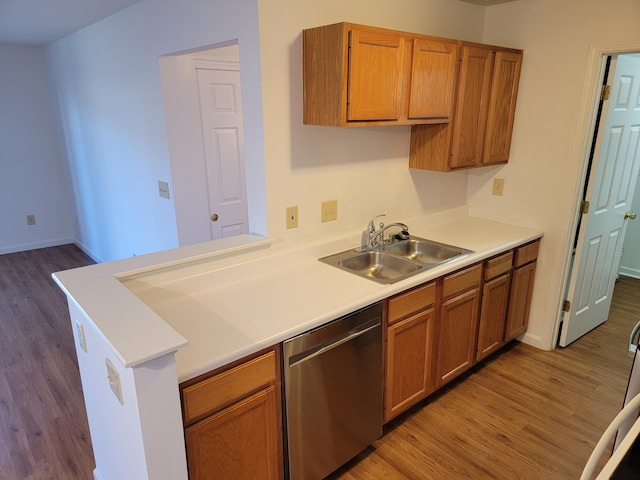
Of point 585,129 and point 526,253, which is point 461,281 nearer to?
point 526,253

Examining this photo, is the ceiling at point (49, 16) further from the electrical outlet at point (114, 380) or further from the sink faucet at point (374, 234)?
the electrical outlet at point (114, 380)

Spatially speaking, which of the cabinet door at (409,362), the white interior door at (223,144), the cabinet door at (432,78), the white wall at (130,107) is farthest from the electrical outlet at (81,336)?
the cabinet door at (432,78)

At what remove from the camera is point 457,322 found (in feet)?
8.32

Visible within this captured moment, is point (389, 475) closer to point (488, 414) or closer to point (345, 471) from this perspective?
point (345, 471)

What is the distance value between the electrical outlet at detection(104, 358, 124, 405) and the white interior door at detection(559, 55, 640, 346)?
2956mm

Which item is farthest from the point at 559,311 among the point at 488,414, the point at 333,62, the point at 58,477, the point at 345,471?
the point at 58,477

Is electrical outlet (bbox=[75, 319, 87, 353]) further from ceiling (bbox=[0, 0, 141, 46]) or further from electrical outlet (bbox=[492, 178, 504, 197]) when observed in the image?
electrical outlet (bbox=[492, 178, 504, 197])

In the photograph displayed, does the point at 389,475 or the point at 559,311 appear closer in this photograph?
the point at 389,475

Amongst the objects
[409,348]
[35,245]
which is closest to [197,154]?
[409,348]

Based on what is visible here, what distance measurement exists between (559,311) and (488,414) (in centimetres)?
107

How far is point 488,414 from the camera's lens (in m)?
2.49

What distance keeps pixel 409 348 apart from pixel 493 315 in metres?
0.88

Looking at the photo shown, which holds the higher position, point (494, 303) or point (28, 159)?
point (28, 159)

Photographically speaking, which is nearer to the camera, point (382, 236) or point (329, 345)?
point (329, 345)
